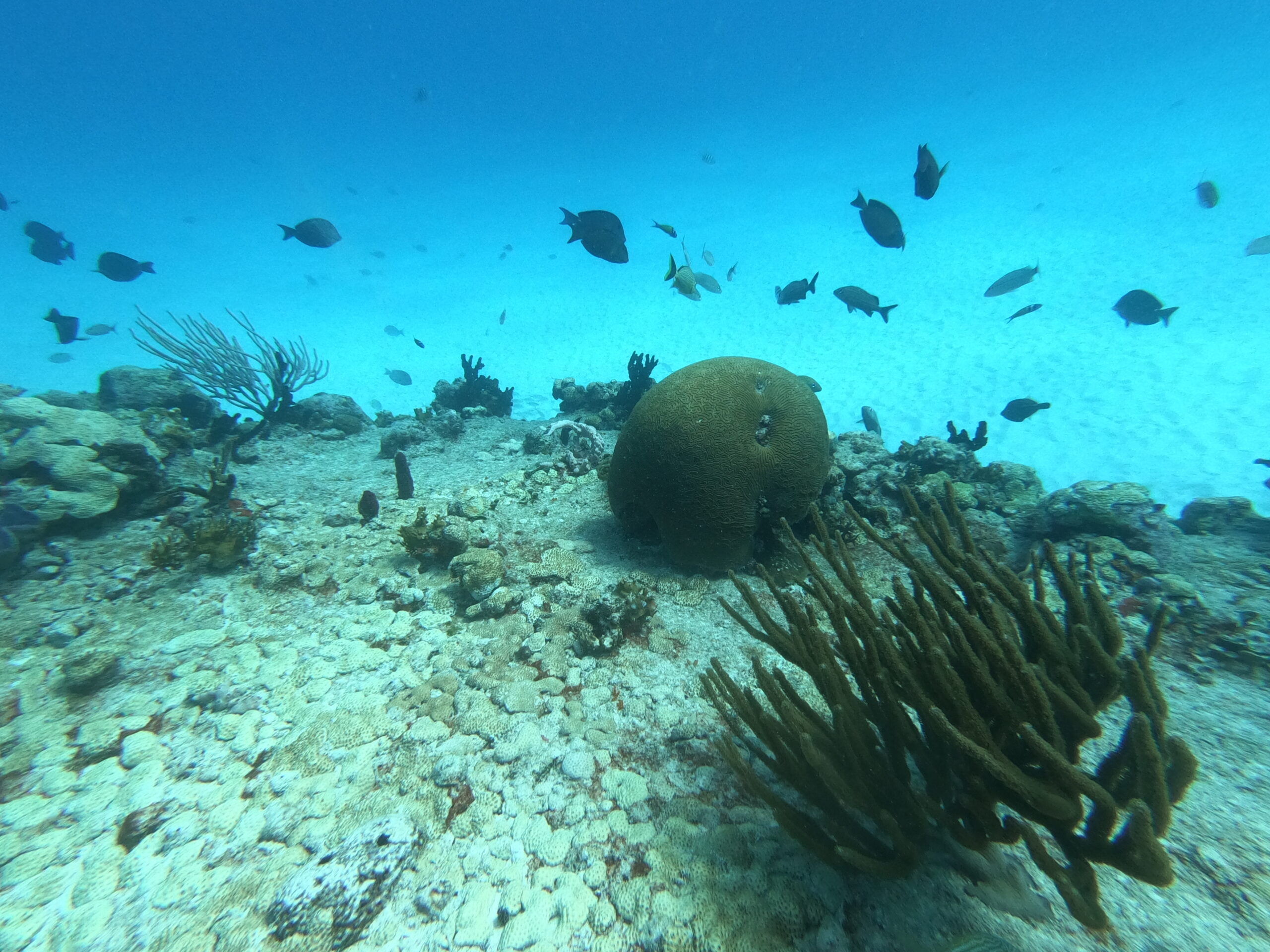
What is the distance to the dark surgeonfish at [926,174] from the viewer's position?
625 cm

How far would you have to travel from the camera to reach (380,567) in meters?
4.90

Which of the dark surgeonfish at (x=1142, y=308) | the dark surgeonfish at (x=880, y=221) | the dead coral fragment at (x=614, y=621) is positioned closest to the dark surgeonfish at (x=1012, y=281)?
the dark surgeonfish at (x=1142, y=308)

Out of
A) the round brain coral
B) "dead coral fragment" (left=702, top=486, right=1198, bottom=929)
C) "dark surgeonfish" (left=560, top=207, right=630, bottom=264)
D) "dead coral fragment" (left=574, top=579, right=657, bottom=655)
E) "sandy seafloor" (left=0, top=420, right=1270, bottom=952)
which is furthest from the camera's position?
"dark surgeonfish" (left=560, top=207, right=630, bottom=264)

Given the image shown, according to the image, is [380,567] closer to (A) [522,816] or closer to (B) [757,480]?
(A) [522,816]

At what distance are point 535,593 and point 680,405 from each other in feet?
7.85

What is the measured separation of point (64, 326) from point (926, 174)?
1758cm

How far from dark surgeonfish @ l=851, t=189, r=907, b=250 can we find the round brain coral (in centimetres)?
415

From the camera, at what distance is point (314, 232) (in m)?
9.52

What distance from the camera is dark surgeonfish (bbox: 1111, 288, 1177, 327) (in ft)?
31.1

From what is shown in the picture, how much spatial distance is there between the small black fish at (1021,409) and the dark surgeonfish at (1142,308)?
8.89 feet

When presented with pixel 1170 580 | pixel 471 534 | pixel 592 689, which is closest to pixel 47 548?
pixel 471 534

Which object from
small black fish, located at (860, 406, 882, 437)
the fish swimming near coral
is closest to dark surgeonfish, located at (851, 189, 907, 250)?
the fish swimming near coral

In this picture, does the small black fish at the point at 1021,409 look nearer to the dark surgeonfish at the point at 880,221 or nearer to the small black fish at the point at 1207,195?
the dark surgeonfish at the point at 880,221

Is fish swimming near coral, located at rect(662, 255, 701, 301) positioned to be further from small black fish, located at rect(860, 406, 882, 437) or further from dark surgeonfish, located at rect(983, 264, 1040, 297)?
dark surgeonfish, located at rect(983, 264, 1040, 297)
